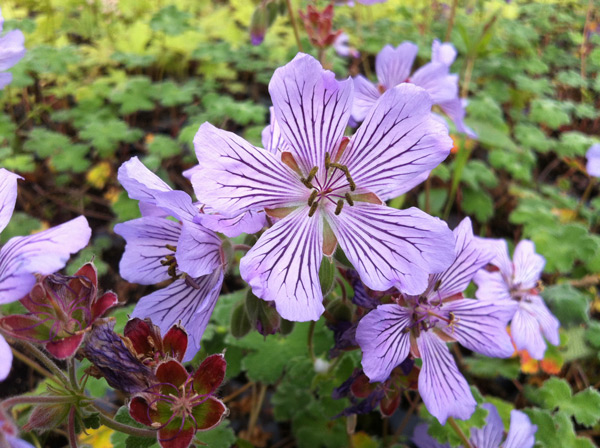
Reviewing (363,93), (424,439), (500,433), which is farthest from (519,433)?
(363,93)

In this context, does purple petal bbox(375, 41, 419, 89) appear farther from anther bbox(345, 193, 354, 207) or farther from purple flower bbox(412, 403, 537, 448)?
purple flower bbox(412, 403, 537, 448)

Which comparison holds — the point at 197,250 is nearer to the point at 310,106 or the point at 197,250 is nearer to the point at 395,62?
the point at 310,106

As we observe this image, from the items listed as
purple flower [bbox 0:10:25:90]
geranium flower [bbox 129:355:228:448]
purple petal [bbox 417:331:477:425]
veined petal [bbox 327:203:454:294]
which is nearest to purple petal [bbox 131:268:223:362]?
geranium flower [bbox 129:355:228:448]

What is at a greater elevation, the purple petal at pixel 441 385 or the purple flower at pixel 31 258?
the purple flower at pixel 31 258

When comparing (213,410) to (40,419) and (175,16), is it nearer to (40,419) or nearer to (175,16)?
(40,419)

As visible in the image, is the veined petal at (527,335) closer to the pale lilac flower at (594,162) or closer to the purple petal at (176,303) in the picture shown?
the pale lilac flower at (594,162)

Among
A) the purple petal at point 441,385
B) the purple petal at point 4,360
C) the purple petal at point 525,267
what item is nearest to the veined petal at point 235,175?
the purple petal at point 4,360
